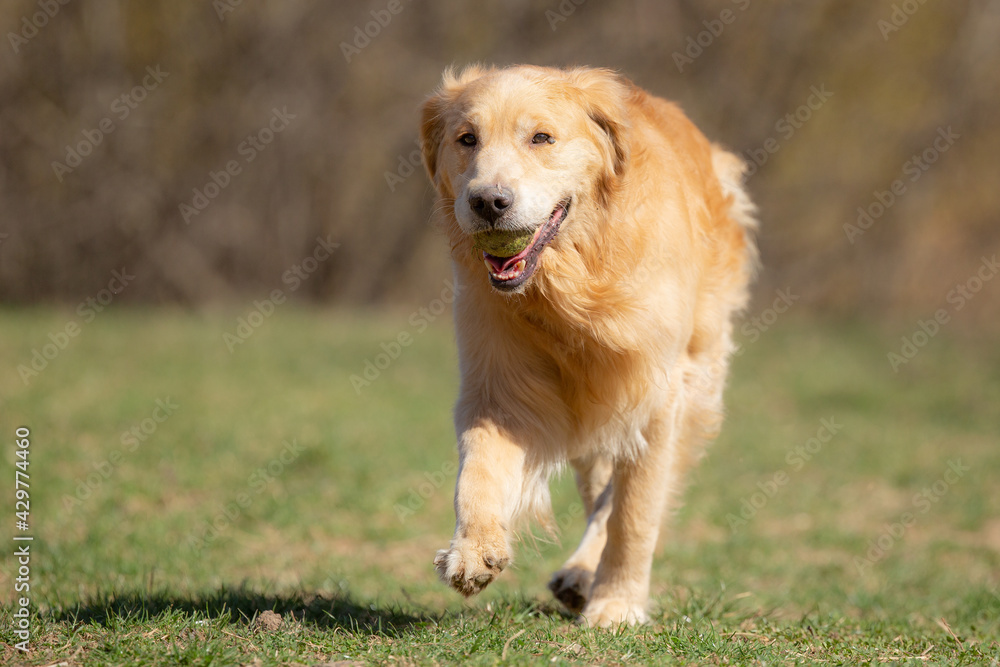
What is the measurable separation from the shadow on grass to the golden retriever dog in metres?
0.58

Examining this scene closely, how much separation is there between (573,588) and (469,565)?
1202 millimetres

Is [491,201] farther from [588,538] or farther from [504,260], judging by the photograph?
[588,538]

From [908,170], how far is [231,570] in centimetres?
1335

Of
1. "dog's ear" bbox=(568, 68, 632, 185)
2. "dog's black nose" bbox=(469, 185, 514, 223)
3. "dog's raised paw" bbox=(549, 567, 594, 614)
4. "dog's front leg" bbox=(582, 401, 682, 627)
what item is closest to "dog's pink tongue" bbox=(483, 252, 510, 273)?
"dog's black nose" bbox=(469, 185, 514, 223)

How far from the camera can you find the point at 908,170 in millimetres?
15406

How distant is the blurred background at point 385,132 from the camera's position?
1356 centimetres

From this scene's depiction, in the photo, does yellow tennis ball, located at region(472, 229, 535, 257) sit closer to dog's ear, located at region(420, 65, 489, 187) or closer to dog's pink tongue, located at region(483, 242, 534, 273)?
dog's pink tongue, located at region(483, 242, 534, 273)

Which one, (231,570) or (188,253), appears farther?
(188,253)

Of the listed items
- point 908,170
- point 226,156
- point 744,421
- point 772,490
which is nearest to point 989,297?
point 908,170

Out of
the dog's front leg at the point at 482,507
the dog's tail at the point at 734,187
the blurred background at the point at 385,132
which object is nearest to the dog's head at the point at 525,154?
the dog's front leg at the point at 482,507

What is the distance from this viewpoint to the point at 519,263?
3.50 meters

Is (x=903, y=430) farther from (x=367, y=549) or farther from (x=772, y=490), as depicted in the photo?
(x=367, y=549)

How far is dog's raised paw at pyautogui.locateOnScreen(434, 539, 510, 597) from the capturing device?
3.24 meters

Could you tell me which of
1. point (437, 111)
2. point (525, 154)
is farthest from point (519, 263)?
point (437, 111)
